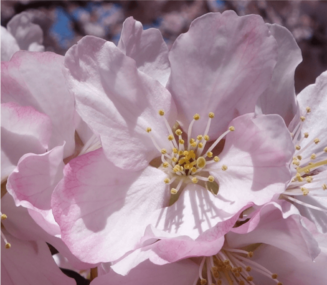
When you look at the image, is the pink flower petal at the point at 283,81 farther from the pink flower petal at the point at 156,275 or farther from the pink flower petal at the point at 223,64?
the pink flower petal at the point at 156,275

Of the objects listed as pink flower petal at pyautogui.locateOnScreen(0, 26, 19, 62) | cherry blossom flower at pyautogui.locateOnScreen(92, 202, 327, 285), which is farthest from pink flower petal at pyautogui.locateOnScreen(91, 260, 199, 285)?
pink flower petal at pyautogui.locateOnScreen(0, 26, 19, 62)

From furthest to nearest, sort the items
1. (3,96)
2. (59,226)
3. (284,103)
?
1. (284,103)
2. (3,96)
3. (59,226)

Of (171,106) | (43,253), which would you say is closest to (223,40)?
(171,106)

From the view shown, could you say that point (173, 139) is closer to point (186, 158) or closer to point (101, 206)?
point (186, 158)

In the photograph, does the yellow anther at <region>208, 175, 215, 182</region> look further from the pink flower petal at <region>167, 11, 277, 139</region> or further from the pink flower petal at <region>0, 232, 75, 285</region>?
the pink flower petal at <region>0, 232, 75, 285</region>

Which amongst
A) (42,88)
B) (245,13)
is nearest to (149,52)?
(42,88)

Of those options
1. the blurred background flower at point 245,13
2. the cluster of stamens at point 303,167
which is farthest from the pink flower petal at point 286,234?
the blurred background flower at point 245,13

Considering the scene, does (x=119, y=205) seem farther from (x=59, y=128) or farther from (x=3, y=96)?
(x=3, y=96)
